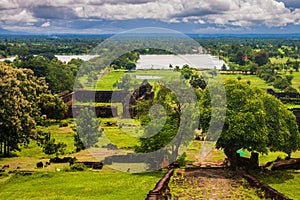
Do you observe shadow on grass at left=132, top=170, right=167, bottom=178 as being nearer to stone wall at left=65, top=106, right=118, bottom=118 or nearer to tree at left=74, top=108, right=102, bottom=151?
tree at left=74, top=108, right=102, bottom=151

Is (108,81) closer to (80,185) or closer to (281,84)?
(281,84)

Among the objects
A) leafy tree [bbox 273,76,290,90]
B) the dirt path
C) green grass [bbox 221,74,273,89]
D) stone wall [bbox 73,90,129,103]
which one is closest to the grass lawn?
leafy tree [bbox 273,76,290,90]

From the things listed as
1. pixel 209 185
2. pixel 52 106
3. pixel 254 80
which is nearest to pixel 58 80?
pixel 52 106

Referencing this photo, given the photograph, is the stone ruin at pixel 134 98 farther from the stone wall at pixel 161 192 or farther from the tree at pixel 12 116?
the stone wall at pixel 161 192

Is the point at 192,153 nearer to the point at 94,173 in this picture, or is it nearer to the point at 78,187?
the point at 94,173

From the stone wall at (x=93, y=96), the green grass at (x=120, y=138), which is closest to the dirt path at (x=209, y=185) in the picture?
the green grass at (x=120, y=138)
